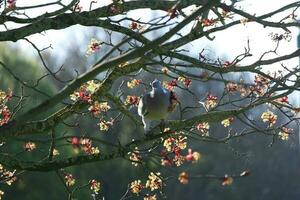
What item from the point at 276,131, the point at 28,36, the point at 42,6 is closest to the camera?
the point at 42,6

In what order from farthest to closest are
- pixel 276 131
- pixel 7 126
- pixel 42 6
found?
pixel 276 131
pixel 42 6
pixel 7 126

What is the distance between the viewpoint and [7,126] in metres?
3.78

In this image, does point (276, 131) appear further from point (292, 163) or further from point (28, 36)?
point (292, 163)

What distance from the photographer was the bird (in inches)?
239

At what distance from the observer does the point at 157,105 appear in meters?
6.08

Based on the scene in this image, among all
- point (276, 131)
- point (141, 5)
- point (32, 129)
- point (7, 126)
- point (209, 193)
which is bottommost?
point (7, 126)

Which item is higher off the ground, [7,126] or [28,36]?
[28,36]

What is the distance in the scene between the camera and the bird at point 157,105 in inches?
239

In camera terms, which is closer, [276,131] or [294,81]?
[294,81]

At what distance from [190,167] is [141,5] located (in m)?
19.1

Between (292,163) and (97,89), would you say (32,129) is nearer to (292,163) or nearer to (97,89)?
(97,89)

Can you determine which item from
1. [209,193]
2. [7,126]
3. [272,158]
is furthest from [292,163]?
[7,126]

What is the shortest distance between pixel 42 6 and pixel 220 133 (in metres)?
19.4

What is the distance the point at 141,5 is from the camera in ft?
18.9
